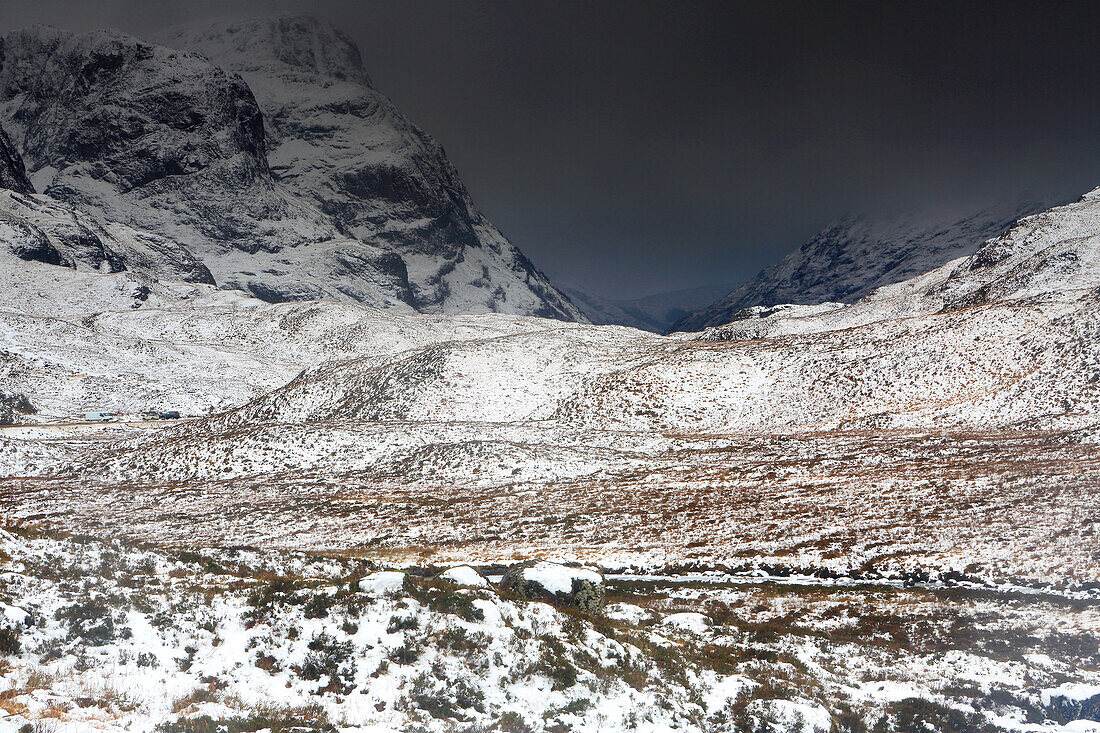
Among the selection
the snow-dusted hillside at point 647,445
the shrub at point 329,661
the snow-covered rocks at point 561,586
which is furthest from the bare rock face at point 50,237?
the shrub at point 329,661

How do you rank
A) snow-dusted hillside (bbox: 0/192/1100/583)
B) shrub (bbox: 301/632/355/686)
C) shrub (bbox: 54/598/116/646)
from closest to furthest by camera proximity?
shrub (bbox: 301/632/355/686)
shrub (bbox: 54/598/116/646)
snow-dusted hillside (bbox: 0/192/1100/583)

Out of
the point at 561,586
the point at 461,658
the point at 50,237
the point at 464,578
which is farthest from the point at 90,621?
the point at 50,237

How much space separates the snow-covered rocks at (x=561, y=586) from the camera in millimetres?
17344

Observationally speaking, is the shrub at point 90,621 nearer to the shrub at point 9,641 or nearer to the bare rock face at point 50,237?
the shrub at point 9,641

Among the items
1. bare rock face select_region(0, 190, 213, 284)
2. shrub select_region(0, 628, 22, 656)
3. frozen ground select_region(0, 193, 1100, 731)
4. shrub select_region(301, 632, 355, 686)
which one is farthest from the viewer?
bare rock face select_region(0, 190, 213, 284)

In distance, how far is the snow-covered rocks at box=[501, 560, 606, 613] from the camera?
56.9ft

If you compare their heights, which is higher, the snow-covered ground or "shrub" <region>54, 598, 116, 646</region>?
"shrub" <region>54, 598, 116, 646</region>

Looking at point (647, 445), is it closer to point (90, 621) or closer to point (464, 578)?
point (464, 578)

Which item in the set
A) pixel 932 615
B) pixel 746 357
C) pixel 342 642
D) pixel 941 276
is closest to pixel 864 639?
pixel 932 615

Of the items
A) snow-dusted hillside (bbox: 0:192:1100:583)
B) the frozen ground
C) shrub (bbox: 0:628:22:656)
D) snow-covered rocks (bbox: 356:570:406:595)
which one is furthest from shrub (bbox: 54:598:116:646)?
snow-dusted hillside (bbox: 0:192:1100:583)

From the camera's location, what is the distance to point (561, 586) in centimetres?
1777

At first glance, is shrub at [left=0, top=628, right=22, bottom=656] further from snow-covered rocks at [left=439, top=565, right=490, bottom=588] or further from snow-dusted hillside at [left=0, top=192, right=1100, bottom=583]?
snow-dusted hillside at [left=0, top=192, right=1100, bottom=583]

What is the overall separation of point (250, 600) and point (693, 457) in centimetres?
2959

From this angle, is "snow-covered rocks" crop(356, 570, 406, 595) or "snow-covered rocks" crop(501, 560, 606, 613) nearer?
"snow-covered rocks" crop(356, 570, 406, 595)
